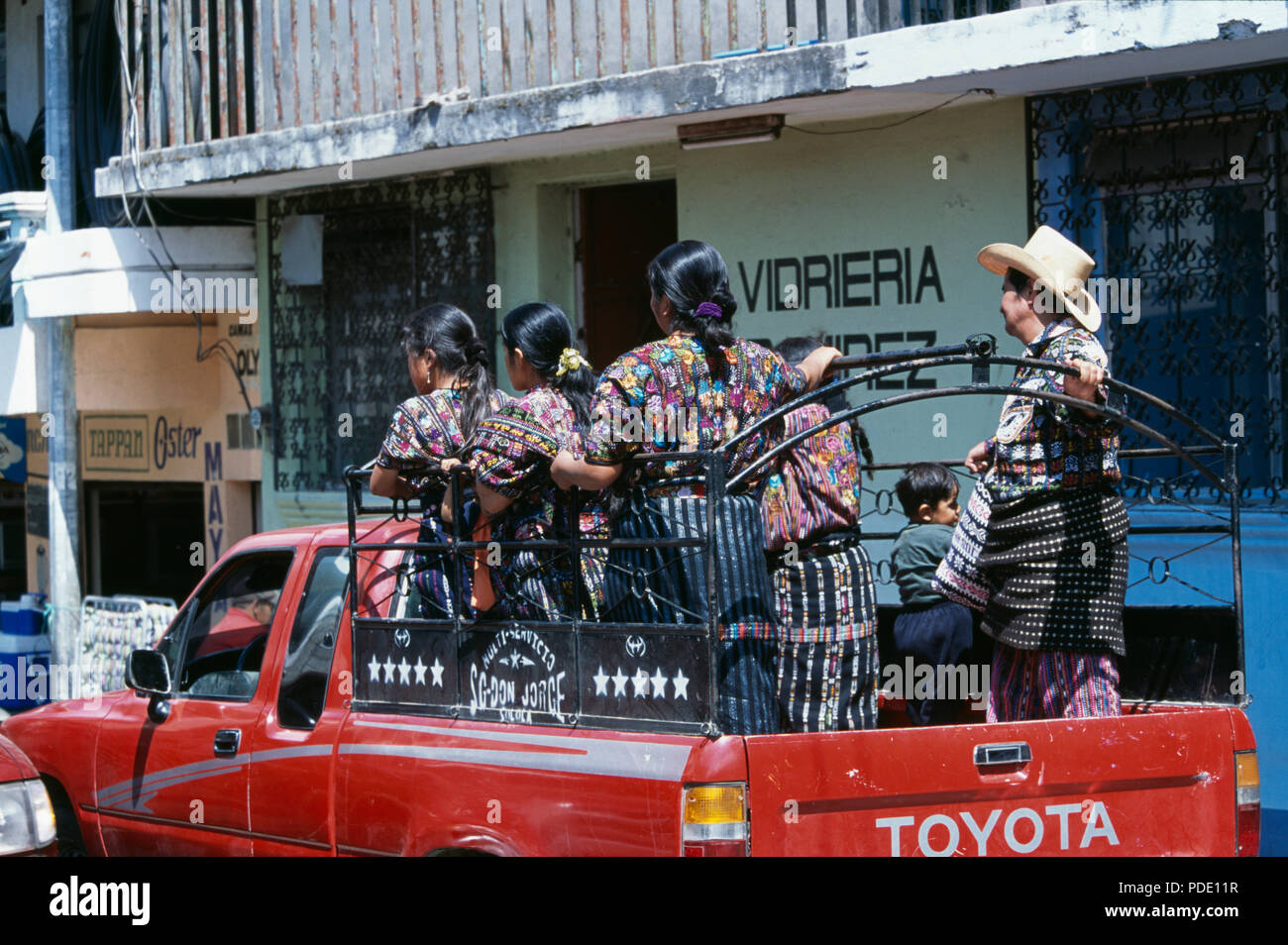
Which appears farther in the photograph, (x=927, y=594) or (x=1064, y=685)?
(x=927, y=594)

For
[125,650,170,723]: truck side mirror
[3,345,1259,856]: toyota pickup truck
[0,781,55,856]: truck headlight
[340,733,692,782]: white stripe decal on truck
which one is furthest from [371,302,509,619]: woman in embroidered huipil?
[0,781,55,856]: truck headlight

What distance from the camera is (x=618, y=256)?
374 inches

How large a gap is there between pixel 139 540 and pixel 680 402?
32.8ft

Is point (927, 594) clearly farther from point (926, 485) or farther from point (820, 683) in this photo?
point (820, 683)

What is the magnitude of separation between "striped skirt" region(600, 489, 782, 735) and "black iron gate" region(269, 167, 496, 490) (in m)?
5.57

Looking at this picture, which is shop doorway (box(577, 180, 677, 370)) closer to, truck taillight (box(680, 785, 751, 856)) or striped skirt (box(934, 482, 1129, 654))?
striped skirt (box(934, 482, 1129, 654))

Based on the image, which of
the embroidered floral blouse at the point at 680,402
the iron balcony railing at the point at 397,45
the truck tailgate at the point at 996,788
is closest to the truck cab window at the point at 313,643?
the embroidered floral blouse at the point at 680,402

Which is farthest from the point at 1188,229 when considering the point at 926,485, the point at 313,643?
the point at 313,643

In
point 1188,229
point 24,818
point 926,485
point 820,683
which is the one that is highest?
point 1188,229

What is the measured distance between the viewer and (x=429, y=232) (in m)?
9.55

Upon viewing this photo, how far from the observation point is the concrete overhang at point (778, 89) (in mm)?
6168

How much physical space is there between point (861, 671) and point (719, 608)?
0.59 meters

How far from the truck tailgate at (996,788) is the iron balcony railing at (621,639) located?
0.90ft
